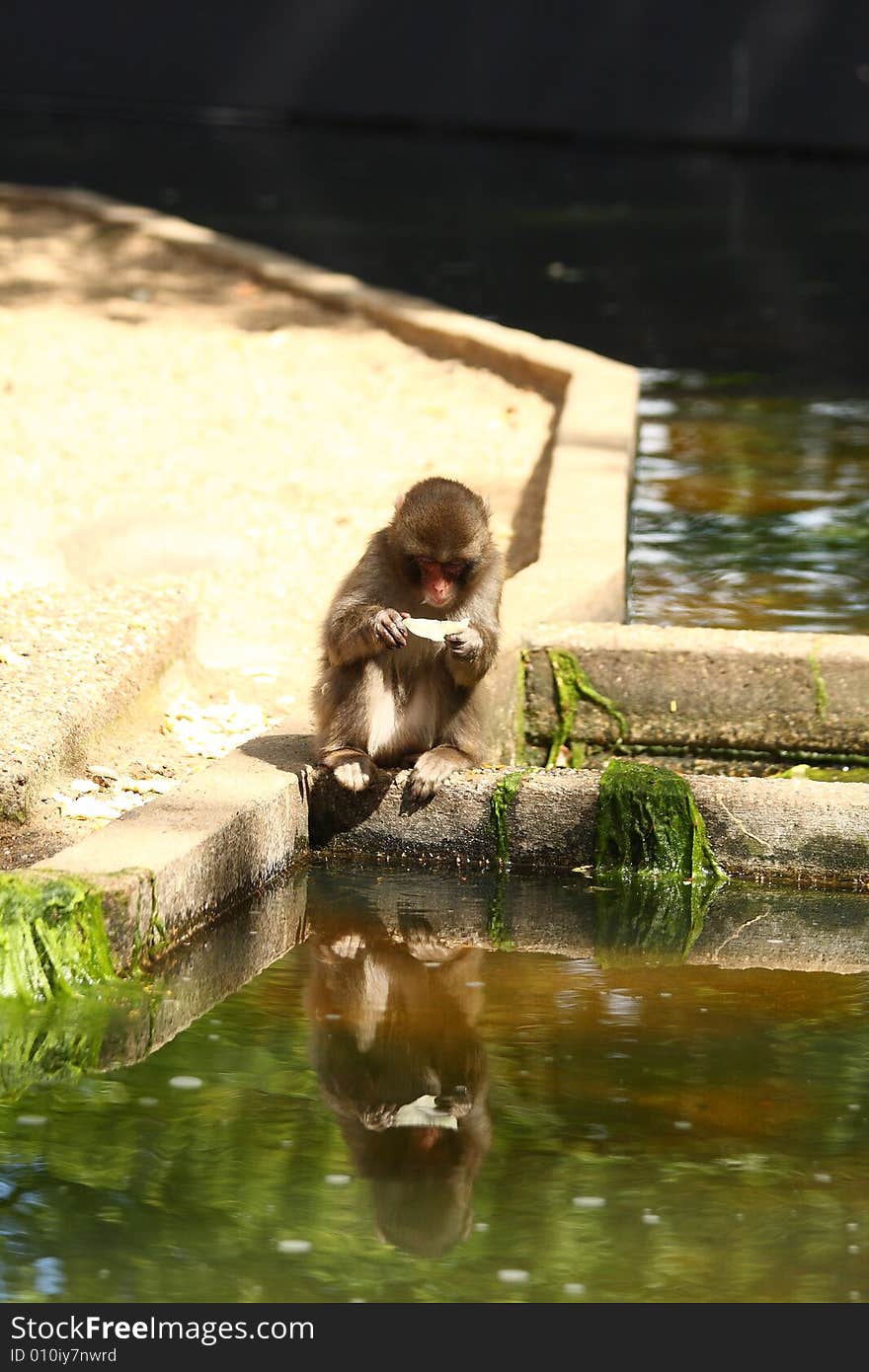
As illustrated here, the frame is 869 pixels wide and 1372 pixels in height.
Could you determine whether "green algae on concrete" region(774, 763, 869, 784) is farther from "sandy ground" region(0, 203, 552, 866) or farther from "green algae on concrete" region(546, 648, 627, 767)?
"sandy ground" region(0, 203, 552, 866)

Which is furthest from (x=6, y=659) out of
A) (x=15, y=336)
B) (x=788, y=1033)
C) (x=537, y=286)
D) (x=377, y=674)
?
(x=537, y=286)

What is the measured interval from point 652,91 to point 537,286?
29.7 feet

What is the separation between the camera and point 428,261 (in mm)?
15758

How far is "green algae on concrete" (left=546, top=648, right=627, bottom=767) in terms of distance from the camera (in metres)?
6.05

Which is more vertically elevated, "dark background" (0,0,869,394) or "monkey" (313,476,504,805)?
"dark background" (0,0,869,394)

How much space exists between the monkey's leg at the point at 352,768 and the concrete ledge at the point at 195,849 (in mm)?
98

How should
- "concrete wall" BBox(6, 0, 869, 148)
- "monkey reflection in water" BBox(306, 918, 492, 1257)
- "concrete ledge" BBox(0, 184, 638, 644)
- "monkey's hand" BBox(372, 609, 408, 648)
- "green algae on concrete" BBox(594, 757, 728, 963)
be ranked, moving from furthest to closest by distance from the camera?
"concrete wall" BBox(6, 0, 869, 148), "concrete ledge" BBox(0, 184, 638, 644), "green algae on concrete" BBox(594, 757, 728, 963), "monkey's hand" BBox(372, 609, 408, 648), "monkey reflection in water" BBox(306, 918, 492, 1257)

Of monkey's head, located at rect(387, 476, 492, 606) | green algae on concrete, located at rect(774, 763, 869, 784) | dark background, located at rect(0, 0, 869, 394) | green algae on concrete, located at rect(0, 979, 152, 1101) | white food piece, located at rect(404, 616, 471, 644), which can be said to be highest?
dark background, located at rect(0, 0, 869, 394)

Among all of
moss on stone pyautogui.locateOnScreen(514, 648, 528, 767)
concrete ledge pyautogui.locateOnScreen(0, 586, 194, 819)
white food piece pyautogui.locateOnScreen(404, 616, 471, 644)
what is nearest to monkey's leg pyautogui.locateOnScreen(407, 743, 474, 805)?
white food piece pyautogui.locateOnScreen(404, 616, 471, 644)

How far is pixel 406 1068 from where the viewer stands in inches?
161

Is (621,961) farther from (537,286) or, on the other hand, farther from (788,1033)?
(537,286)

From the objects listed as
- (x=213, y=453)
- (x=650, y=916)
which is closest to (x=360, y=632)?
(x=650, y=916)

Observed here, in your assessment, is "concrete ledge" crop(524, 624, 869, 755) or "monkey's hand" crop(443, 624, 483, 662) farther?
"concrete ledge" crop(524, 624, 869, 755)

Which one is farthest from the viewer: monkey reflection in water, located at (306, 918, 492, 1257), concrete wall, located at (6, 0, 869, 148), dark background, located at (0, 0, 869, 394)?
concrete wall, located at (6, 0, 869, 148)
